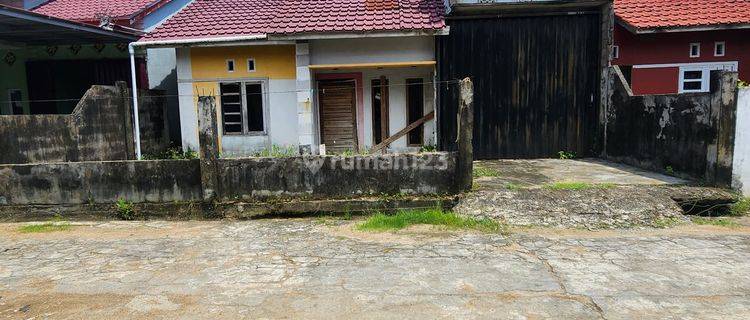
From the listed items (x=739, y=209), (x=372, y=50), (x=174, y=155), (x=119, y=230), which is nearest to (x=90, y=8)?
(x=174, y=155)

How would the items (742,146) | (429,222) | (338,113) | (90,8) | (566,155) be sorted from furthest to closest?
1. (90,8)
2. (338,113)
3. (566,155)
4. (742,146)
5. (429,222)

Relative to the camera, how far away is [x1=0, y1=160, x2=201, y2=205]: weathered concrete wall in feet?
24.5

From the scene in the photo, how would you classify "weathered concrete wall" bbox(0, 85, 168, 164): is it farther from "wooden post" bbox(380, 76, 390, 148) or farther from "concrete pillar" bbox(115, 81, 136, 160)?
"wooden post" bbox(380, 76, 390, 148)

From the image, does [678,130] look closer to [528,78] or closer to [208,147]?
[528,78]

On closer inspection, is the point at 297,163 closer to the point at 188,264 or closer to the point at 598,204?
the point at 188,264

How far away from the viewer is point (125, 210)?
748 centimetres

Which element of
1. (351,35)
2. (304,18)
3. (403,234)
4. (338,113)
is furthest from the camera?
(338,113)

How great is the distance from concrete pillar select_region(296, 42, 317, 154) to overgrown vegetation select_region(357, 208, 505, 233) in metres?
4.41

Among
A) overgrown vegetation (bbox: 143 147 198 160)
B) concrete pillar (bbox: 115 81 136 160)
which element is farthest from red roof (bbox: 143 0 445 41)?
overgrown vegetation (bbox: 143 147 198 160)

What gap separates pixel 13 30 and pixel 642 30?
13.6 meters

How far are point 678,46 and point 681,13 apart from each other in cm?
73

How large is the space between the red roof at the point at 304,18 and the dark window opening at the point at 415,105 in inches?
65.5

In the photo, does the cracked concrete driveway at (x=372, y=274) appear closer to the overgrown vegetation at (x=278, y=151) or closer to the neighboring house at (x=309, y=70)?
the overgrown vegetation at (x=278, y=151)

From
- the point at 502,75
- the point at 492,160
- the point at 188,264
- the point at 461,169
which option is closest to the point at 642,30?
the point at 502,75
